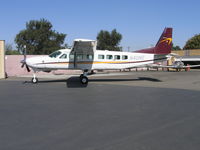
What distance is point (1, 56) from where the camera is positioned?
2205cm

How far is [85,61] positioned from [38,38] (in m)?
45.0

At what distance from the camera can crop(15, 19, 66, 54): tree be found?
57709 millimetres

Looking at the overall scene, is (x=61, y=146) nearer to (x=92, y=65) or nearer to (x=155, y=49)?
(x=92, y=65)

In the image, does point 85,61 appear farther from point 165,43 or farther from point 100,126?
point 100,126

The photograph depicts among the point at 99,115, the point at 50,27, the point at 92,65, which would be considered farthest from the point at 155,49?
the point at 50,27

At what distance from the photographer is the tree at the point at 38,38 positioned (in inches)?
2272

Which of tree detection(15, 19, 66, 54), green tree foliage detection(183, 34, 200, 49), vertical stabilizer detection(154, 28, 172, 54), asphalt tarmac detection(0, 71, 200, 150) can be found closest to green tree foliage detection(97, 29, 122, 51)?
tree detection(15, 19, 66, 54)

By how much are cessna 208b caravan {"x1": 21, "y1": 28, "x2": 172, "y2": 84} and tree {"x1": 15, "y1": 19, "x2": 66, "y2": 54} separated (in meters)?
41.7

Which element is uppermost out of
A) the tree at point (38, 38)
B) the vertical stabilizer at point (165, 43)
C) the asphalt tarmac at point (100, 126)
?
the tree at point (38, 38)

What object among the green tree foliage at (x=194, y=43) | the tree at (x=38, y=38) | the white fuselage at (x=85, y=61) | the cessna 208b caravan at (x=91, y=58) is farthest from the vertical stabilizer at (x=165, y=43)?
the green tree foliage at (x=194, y=43)

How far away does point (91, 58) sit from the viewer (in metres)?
17.1

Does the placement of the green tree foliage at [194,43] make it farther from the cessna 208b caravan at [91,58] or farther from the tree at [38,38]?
the cessna 208b caravan at [91,58]

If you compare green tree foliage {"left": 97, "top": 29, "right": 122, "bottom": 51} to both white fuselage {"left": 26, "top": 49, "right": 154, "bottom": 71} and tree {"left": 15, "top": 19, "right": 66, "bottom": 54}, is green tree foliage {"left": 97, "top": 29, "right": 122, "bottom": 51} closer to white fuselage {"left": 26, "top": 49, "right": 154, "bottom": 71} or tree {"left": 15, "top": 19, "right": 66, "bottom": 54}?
tree {"left": 15, "top": 19, "right": 66, "bottom": 54}

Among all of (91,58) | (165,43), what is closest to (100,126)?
(91,58)
